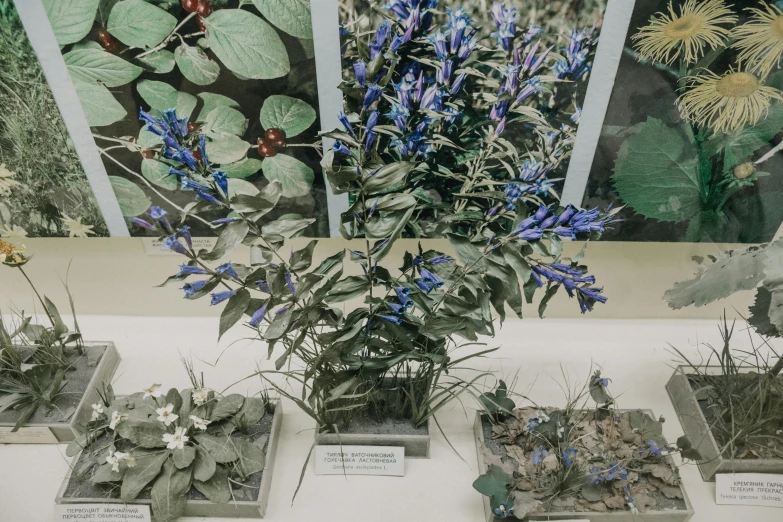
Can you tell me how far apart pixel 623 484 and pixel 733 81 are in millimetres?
927

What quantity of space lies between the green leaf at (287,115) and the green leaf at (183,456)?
745mm

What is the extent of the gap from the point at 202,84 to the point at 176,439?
794mm

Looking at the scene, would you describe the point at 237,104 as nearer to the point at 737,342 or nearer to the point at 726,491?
the point at 726,491

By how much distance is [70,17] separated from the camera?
1.17m

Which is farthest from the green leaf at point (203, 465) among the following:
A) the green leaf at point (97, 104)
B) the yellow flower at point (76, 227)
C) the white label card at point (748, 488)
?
the white label card at point (748, 488)

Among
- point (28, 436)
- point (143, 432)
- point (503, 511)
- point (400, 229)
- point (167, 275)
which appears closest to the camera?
point (400, 229)

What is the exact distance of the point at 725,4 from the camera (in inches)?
44.8

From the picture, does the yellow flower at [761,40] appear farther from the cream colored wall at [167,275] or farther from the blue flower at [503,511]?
the blue flower at [503,511]

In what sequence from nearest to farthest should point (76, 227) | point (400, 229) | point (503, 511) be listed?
1. point (400, 229)
2. point (503, 511)
3. point (76, 227)

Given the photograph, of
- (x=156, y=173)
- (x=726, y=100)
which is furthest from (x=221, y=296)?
(x=726, y=100)

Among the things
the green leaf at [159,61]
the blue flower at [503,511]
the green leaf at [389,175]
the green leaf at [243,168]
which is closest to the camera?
the green leaf at [389,175]

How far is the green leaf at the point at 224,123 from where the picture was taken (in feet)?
4.18

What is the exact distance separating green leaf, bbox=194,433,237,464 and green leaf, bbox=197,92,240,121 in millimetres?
742

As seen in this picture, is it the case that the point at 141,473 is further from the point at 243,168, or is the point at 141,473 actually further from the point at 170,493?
the point at 243,168
